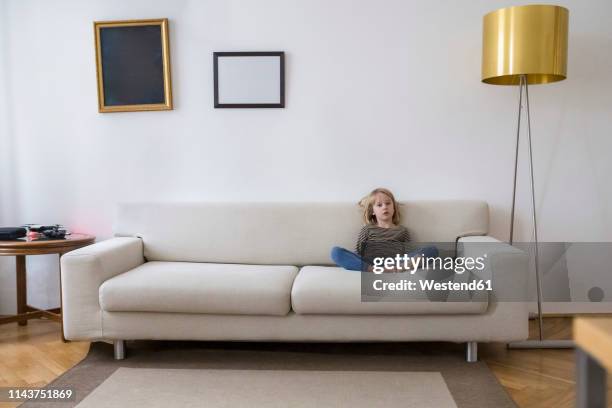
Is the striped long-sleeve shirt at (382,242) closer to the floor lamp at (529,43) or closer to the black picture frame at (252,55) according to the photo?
the floor lamp at (529,43)

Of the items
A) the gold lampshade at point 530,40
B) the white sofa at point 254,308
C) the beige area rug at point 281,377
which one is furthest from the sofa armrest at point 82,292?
the gold lampshade at point 530,40

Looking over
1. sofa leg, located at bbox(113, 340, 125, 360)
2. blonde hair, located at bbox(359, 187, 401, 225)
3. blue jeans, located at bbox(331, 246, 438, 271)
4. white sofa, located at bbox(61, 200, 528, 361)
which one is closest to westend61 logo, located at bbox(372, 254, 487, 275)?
blue jeans, located at bbox(331, 246, 438, 271)

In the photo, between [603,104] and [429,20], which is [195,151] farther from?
[603,104]

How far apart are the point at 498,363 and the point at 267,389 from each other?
107 cm

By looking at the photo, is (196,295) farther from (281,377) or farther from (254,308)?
(281,377)

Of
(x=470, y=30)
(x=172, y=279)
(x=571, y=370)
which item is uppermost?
(x=470, y=30)

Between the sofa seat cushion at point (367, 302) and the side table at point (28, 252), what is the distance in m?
1.29

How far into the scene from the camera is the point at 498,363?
2471 mm

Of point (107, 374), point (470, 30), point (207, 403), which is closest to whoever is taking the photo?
point (207, 403)

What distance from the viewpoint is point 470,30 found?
10.0ft

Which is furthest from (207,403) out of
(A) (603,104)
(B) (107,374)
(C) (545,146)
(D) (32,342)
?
(A) (603,104)

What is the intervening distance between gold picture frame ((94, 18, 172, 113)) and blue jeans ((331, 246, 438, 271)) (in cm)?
134

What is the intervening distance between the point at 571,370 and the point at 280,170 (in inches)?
70.7

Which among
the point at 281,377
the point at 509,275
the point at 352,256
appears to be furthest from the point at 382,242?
the point at 281,377
